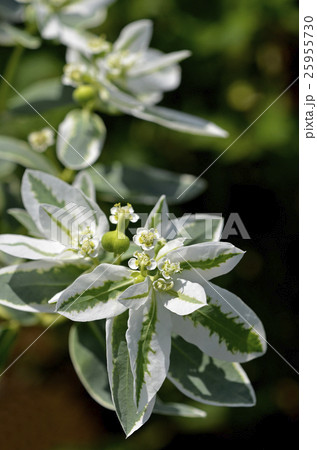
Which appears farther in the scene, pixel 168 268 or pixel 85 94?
pixel 85 94

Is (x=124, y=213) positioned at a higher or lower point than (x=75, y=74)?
lower

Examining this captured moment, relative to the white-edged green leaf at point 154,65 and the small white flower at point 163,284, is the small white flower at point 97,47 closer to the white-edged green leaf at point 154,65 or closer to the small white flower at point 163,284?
the white-edged green leaf at point 154,65

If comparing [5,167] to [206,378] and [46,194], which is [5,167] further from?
[206,378]

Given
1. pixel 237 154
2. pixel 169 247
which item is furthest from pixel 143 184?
pixel 237 154

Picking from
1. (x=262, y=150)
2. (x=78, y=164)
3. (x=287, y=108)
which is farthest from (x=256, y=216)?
(x=78, y=164)

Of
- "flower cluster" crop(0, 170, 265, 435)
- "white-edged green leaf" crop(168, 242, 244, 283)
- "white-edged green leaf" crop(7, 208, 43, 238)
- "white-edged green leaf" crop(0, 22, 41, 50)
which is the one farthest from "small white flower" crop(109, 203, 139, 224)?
"white-edged green leaf" crop(0, 22, 41, 50)

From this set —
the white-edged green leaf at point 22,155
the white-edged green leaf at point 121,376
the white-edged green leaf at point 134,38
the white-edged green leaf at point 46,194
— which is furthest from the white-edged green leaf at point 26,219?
the white-edged green leaf at point 134,38
